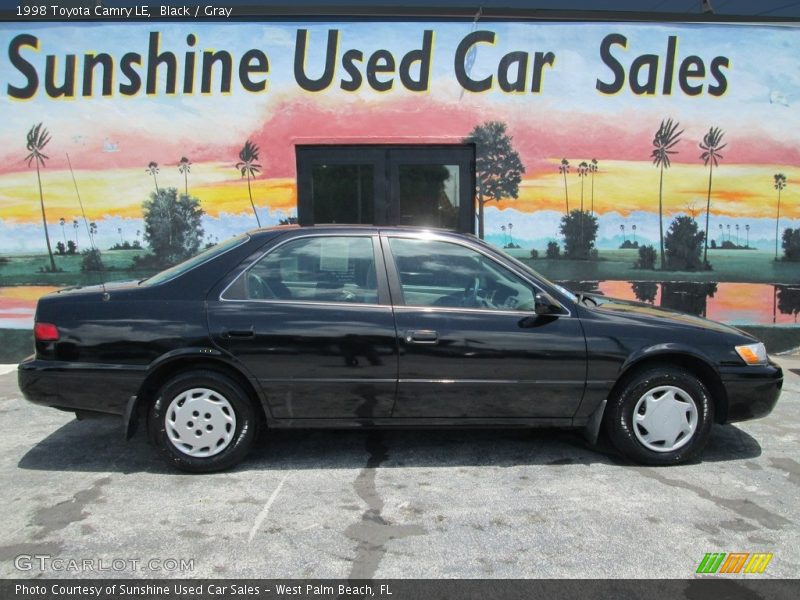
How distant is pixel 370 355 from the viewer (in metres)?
4.00

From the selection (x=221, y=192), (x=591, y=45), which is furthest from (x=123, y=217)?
(x=591, y=45)

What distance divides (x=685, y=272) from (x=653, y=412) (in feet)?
14.2

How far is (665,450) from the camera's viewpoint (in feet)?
13.7

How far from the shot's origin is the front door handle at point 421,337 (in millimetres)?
3996

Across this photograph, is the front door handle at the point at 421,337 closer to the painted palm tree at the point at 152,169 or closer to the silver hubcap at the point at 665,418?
the silver hubcap at the point at 665,418

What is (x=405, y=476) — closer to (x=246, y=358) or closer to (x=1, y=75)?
(x=246, y=358)

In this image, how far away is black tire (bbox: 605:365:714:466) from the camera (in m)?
4.12

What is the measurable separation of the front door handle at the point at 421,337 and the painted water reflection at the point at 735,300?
450 cm

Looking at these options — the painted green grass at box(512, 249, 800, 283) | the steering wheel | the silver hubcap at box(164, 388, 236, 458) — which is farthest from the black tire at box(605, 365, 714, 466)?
the painted green grass at box(512, 249, 800, 283)

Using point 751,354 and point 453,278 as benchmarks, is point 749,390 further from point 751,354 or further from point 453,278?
point 453,278

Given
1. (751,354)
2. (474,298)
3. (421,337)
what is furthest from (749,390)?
(421,337)

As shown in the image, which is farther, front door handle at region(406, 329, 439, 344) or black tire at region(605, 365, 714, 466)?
black tire at region(605, 365, 714, 466)

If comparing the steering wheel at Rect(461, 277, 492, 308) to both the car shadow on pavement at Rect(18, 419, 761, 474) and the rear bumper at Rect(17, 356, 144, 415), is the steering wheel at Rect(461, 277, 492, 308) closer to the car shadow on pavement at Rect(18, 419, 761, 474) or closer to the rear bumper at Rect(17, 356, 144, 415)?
the car shadow on pavement at Rect(18, 419, 761, 474)

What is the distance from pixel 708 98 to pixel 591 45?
1578 millimetres
